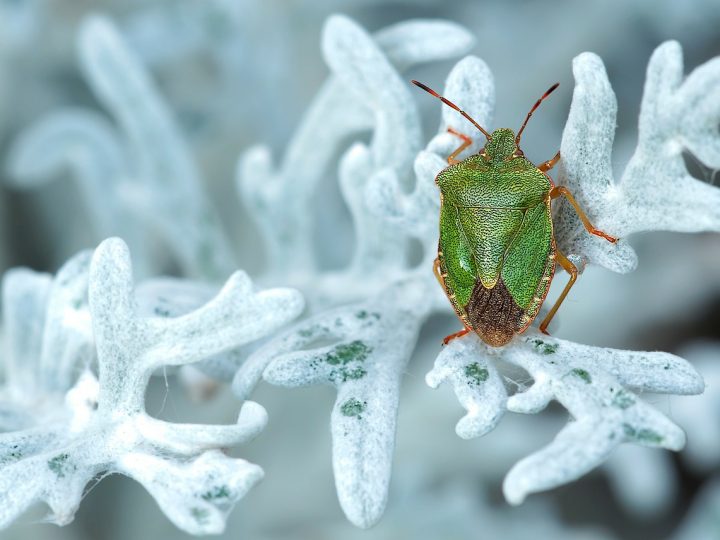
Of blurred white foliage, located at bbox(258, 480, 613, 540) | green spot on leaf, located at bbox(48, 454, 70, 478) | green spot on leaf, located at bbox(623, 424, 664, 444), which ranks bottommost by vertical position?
blurred white foliage, located at bbox(258, 480, 613, 540)

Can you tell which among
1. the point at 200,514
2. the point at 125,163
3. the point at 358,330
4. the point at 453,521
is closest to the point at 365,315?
the point at 358,330

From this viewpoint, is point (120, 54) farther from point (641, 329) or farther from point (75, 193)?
point (641, 329)

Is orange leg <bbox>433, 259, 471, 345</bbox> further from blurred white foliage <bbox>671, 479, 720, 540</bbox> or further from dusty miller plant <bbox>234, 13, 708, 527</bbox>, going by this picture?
blurred white foliage <bbox>671, 479, 720, 540</bbox>

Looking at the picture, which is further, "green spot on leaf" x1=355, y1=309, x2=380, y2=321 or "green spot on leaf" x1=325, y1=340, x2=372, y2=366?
"green spot on leaf" x1=355, y1=309, x2=380, y2=321

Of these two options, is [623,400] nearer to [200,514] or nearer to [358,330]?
[358,330]


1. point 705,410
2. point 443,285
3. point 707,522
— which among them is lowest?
point 707,522

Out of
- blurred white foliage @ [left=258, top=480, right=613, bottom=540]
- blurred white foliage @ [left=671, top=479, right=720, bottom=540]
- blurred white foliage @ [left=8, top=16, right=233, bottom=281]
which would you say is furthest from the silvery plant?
blurred white foliage @ [left=671, top=479, right=720, bottom=540]

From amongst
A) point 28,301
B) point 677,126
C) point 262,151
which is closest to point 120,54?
point 262,151
